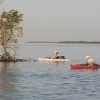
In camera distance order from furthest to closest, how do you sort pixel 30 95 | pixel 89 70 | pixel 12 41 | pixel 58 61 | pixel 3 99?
pixel 58 61
pixel 12 41
pixel 89 70
pixel 30 95
pixel 3 99

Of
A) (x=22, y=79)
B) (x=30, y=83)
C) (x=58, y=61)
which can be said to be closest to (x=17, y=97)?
(x=30, y=83)

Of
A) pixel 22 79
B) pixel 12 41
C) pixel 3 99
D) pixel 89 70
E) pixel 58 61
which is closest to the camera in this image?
pixel 3 99

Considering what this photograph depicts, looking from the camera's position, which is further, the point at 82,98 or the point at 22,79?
the point at 22,79

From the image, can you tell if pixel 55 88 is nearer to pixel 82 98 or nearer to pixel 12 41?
pixel 82 98

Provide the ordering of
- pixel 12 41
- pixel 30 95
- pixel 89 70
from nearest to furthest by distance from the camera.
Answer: pixel 30 95
pixel 89 70
pixel 12 41

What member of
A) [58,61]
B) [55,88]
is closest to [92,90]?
[55,88]

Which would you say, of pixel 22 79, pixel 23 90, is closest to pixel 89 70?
pixel 22 79

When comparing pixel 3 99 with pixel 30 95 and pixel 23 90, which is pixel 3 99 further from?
pixel 23 90

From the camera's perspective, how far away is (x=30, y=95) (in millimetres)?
34531

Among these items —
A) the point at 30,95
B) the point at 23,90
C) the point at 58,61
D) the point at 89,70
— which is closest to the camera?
the point at 30,95

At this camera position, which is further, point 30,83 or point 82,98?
point 30,83

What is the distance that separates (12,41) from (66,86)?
1446 inches

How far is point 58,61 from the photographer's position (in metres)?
84.4

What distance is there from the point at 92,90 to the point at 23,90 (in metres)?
5.56
